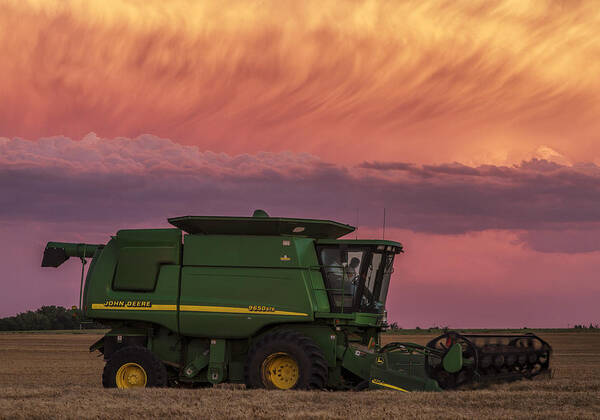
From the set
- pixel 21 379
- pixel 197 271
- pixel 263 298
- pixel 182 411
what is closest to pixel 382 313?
pixel 263 298

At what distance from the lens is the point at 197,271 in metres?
16.2

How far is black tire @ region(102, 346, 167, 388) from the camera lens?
15984 mm

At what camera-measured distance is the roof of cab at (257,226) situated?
1616cm

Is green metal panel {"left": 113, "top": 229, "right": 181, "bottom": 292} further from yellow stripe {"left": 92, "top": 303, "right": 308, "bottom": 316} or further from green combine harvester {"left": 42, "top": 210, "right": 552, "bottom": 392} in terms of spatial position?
yellow stripe {"left": 92, "top": 303, "right": 308, "bottom": 316}

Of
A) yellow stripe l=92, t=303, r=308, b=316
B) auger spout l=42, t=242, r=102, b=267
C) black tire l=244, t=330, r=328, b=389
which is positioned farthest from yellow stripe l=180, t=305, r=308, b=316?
auger spout l=42, t=242, r=102, b=267

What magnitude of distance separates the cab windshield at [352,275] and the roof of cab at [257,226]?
1.43 feet

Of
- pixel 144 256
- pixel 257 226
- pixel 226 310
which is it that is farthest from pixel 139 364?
pixel 257 226

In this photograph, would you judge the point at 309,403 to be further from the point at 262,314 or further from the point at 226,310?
the point at 226,310

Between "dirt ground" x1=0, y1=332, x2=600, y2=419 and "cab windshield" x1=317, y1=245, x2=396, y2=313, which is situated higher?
"cab windshield" x1=317, y1=245, x2=396, y2=313

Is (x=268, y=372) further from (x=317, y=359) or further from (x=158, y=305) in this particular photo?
(x=158, y=305)

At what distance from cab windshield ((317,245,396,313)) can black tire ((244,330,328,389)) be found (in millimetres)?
1184

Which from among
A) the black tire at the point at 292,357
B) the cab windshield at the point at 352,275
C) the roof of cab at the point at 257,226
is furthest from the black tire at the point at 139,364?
the cab windshield at the point at 352,275

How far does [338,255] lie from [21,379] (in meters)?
11.0

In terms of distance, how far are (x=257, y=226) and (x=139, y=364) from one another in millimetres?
3691
